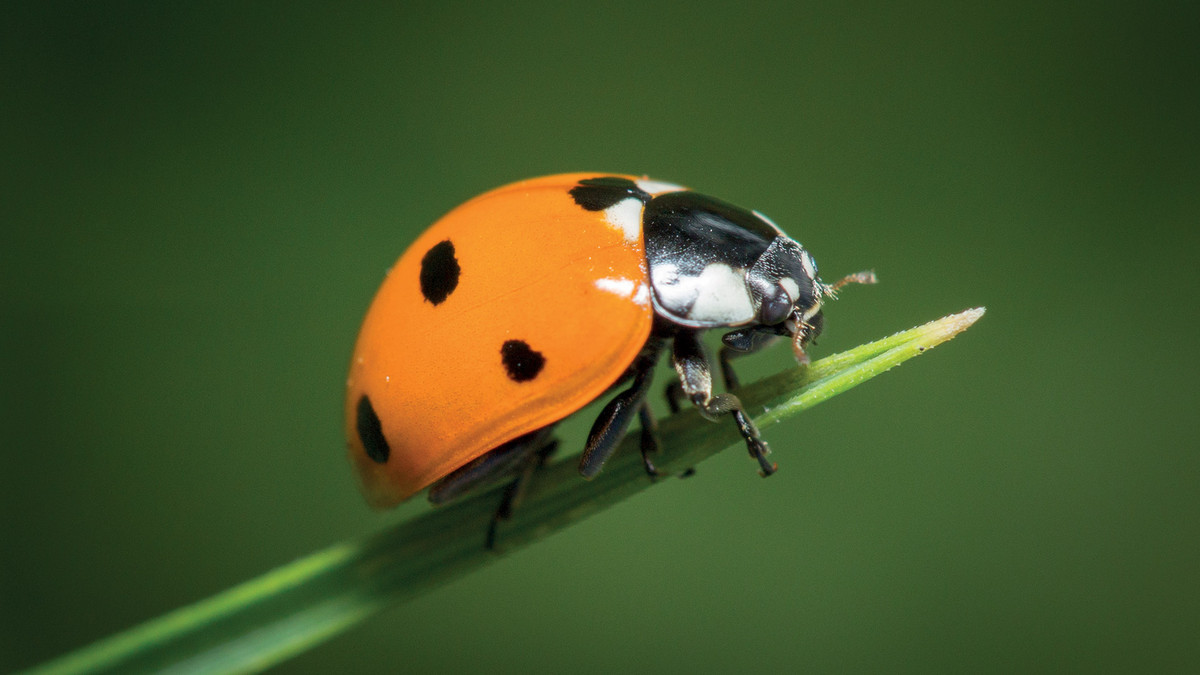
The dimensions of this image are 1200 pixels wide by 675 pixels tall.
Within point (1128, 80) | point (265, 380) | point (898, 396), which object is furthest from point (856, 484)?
point (265, 380)

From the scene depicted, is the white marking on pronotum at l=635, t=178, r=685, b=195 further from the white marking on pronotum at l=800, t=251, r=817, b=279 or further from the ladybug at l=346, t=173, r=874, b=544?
the white marking on pronotum at l=800, t=251, r=817, b=279

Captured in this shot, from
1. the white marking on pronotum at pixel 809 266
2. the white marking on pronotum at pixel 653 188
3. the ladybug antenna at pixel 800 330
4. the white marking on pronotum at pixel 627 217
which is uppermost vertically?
the white marking on pronotum at pixel 653 188

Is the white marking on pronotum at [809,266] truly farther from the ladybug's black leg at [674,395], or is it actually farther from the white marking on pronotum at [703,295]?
the ladybug's black leg at [674,395]

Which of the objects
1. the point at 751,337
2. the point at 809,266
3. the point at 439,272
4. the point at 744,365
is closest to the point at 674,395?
the point at 751,337

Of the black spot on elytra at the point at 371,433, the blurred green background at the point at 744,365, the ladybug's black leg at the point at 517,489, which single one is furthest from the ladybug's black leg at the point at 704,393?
the blurred green background at the point at 744,365

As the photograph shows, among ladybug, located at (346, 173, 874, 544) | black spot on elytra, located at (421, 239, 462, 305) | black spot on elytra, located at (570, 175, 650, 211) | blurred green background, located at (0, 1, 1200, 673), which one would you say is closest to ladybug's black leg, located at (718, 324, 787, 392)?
ladybug, located at (346, 173, 874, 544)

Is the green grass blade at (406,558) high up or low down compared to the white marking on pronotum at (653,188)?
down
